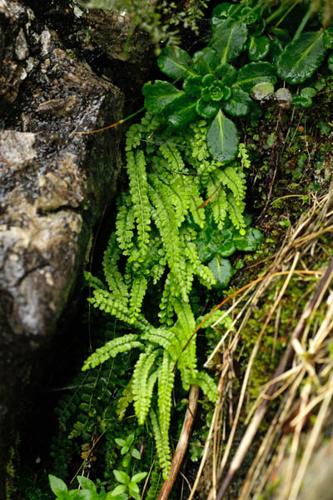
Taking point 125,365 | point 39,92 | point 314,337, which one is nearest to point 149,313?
point 125,365

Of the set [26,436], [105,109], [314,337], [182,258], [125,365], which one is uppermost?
[105,109]

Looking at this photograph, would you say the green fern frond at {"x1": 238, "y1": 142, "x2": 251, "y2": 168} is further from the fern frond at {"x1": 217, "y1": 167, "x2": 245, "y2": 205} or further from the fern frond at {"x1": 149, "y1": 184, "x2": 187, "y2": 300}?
the fern frond at {"x1": 149, "y1": 184, "x2": 187, "y2": 300}

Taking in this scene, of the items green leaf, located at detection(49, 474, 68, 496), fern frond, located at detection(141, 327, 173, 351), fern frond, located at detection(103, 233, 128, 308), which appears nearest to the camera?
green leaf, located at detection(49, 474, 68, 496)

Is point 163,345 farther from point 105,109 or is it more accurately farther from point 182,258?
point 105,109

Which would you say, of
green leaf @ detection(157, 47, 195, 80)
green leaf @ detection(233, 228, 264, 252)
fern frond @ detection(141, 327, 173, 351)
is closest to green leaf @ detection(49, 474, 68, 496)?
fern frond @ detection(141, 327, 173, 351)

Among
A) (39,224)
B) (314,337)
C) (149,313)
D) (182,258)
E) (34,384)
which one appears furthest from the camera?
(149,313)

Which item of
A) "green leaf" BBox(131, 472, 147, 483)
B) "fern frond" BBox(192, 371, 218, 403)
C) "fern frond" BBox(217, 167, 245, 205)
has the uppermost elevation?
"fern frond" BBox(217, 167, 245, 205)

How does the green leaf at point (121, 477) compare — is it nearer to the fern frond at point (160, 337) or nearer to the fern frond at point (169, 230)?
the fern frond at point (160, 337)
